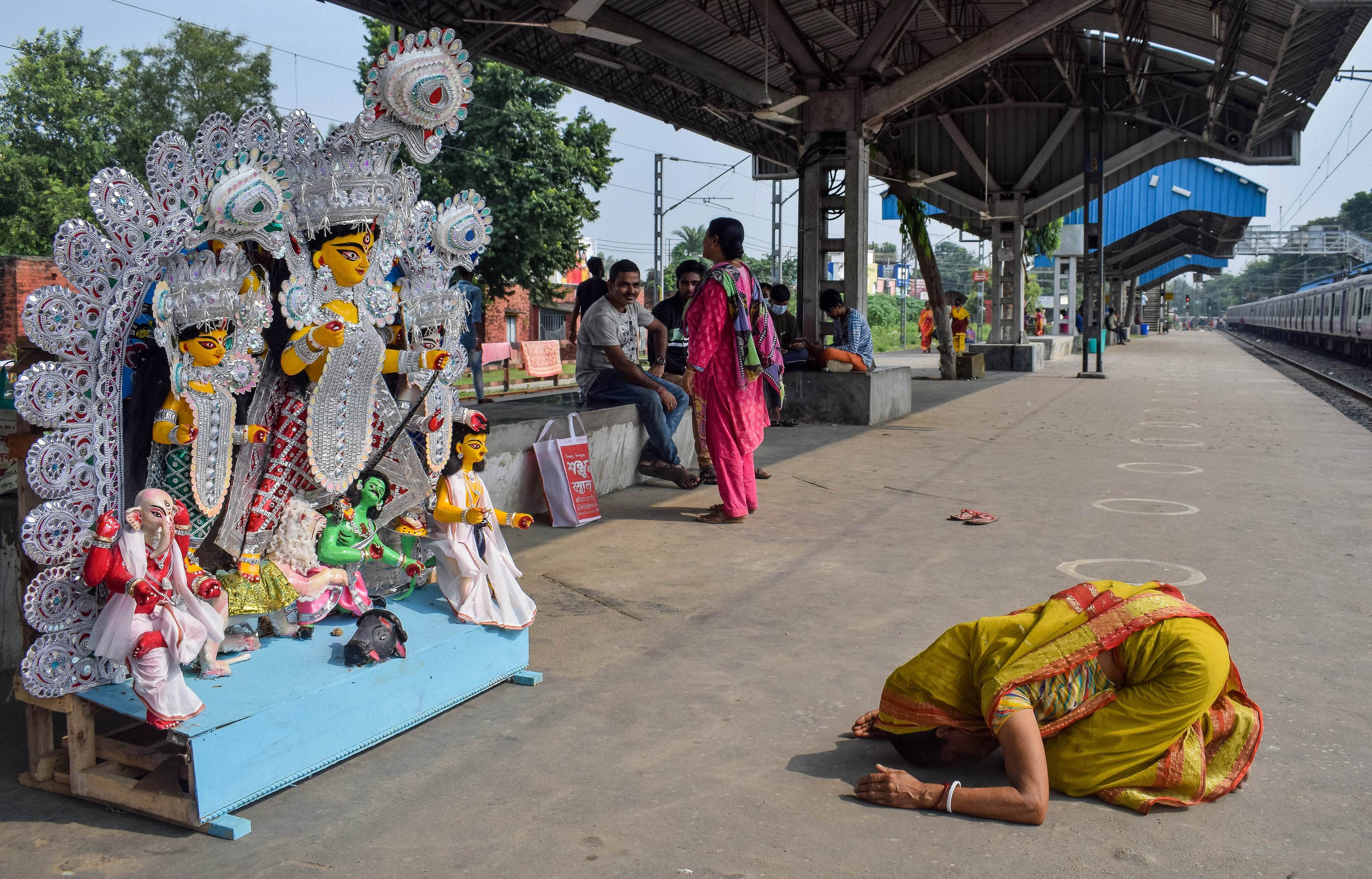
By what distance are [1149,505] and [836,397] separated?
5468 millimetres

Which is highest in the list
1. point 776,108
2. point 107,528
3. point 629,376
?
point 776,108

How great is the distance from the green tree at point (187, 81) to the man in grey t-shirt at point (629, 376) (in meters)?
33.0

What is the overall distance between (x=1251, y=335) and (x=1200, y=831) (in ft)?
290

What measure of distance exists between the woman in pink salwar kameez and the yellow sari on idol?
396 cm

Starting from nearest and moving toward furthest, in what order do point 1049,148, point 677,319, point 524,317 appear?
1. point 677,319
2. point 1049,148
3. point 524,317

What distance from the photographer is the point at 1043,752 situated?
300 centimetres

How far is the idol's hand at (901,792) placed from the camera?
311cm

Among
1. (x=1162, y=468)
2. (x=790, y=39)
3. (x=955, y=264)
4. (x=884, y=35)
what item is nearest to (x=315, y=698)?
(x=1162, y=468)

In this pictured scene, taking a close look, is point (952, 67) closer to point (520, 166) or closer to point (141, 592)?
point (141, 592)

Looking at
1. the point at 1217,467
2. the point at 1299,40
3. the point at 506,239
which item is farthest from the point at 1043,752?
the point at 506,239

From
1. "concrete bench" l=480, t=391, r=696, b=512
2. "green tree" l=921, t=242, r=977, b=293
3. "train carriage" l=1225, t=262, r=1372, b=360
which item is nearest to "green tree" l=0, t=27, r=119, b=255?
"concrete bench" l=480, t=391, r=696, b=512

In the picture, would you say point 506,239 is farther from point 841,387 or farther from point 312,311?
point 312,311

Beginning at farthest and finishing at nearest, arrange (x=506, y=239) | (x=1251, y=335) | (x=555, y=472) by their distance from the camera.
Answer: (x=1251, y=335) → (x=506, y=239) → (x=555, y=472)

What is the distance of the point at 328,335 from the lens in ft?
12.9
